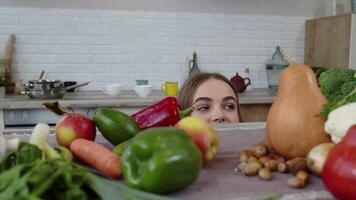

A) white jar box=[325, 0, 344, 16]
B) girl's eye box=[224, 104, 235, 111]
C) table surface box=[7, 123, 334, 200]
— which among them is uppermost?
white jar box=[325, 0, 344, 16]

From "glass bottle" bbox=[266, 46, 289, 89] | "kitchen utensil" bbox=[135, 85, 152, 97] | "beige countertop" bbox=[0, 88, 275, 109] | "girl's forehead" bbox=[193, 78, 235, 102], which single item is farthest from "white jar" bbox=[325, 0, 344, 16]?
"girl's forehead" bbox=[193, 78, 235, 102]

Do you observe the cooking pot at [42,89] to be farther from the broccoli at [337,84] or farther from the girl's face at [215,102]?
the broccoli at [337,84]

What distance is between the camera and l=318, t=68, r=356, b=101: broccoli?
0.86 m

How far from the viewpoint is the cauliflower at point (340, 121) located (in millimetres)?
702

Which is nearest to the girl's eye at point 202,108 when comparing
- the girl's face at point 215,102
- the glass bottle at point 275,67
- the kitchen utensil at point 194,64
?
the girl's face at point 215,102

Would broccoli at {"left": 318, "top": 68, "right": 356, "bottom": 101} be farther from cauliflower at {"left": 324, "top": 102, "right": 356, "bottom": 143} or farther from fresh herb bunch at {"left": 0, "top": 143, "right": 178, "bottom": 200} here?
fresh herb bunch at {"left": 0, "top": 143, "right": 178, "bottom": 200}

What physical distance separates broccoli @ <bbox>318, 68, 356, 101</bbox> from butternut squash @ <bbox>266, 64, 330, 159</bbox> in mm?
66

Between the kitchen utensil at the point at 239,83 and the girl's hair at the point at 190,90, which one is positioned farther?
the kitchen utensil at the point at 239,83

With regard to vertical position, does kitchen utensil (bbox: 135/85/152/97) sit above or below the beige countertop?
above

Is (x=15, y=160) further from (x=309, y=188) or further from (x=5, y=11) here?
(x=5, y=11)

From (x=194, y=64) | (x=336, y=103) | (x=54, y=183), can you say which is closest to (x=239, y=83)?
(x=194, y=64)

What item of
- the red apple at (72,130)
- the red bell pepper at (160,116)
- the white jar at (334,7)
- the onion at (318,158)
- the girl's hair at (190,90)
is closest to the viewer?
the onion at (318,158)

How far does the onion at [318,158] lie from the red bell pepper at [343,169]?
4 centimetres

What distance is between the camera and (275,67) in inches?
130
